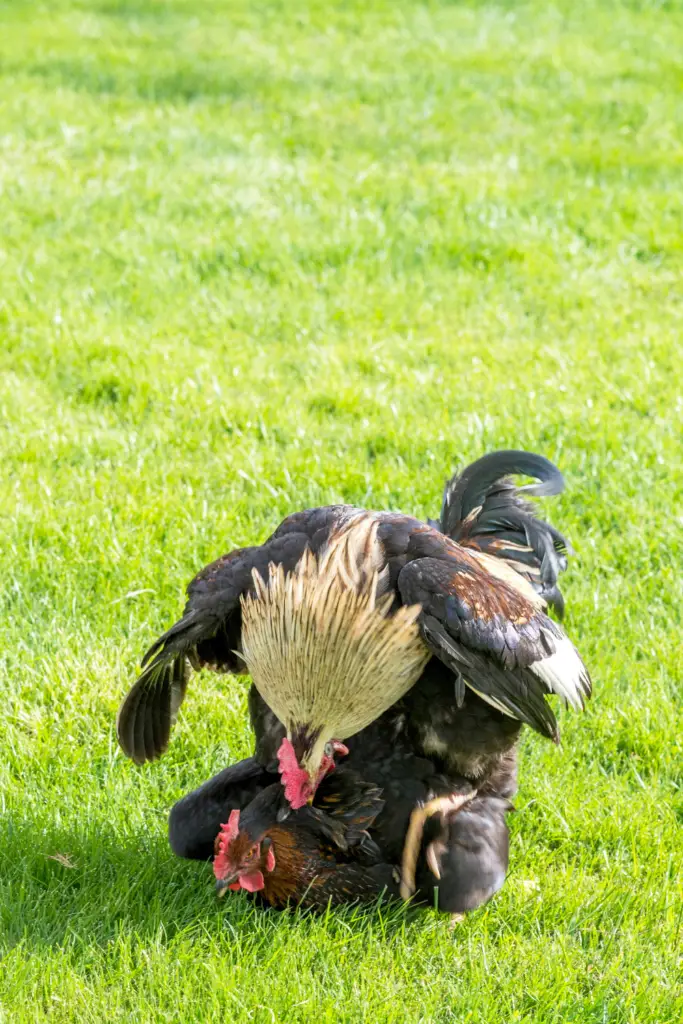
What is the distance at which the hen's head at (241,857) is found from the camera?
11.6ft

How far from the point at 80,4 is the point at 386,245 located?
23.2 ft

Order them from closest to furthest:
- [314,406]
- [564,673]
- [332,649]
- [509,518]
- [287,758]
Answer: [332,649]
[287,758]
[564,673]
[509,518]
[314,406]

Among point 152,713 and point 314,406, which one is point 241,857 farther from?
point 314,406

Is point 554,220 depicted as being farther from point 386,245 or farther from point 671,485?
point 671,485

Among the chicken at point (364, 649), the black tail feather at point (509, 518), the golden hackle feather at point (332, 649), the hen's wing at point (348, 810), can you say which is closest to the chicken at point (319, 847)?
the hen's wing at point (348, 810)

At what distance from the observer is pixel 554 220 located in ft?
28.7

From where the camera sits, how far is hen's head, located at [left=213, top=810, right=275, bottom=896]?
3529 millimetres

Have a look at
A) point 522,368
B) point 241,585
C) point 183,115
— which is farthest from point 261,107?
point 241,585

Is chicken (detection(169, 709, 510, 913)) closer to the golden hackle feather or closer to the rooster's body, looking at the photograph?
the rooster's body

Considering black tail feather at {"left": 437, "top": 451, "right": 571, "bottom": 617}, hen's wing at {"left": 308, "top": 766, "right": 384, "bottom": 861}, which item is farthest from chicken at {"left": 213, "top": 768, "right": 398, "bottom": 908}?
black tail feather at {"left": 437, "top": 451, "right": 571, "bottom": 617}

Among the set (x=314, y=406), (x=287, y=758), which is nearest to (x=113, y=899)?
(x=287, y=758)

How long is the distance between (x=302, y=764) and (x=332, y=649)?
13.5 inches

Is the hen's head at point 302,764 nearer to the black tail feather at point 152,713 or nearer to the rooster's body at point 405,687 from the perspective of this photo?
the rooster's body at point 405,687

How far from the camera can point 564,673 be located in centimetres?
360
